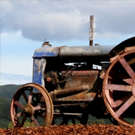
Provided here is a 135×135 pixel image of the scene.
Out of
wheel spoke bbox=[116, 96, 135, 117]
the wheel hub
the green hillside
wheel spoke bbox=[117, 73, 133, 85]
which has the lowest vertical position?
the green hillside

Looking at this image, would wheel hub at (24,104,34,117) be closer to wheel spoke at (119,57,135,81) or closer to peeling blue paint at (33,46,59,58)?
peeling blue paint at (33,46,59,58)

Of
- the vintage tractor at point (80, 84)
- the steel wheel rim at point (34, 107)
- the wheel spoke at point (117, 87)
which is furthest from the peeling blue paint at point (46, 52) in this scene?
the wheel spoke at point (117, 87)

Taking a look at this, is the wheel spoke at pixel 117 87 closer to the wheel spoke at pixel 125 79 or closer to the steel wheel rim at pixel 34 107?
the wheel spoke at pixel 125 79

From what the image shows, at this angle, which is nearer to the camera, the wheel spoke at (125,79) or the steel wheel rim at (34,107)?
the wheel spoke at (125,79)

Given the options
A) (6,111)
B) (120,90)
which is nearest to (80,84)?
(120,90)

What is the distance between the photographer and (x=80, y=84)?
12.0m

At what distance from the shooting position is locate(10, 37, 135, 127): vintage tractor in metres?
10.4

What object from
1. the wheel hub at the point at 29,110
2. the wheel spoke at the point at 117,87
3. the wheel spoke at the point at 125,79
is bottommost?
the wheel hub at the point at 29,110

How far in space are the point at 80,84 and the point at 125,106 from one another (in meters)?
2.13

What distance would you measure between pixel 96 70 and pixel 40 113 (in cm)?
202

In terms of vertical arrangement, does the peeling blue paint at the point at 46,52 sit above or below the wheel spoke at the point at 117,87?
above

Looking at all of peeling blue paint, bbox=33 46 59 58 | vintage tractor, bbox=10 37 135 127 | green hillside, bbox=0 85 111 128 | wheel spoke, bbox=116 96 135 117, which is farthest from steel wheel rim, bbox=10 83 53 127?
wheel spoke, bbox=116 96 135 117

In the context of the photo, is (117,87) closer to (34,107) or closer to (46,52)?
(34,107)

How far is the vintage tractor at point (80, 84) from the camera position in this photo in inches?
411
